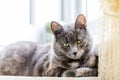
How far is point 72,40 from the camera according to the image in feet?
3.97

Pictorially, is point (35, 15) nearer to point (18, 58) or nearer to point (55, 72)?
point (18, 58)

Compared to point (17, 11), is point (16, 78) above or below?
below

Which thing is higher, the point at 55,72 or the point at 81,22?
the point at 81,22

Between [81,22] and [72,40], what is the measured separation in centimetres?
10

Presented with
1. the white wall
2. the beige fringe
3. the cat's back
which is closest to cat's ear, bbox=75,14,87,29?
the beige fringe

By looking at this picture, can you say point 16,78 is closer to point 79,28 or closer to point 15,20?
point 79,28

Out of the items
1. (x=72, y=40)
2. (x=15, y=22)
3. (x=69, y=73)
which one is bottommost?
(x=69, y=73)

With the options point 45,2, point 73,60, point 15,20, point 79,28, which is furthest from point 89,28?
point 15,20

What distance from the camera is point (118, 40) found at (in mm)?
1062

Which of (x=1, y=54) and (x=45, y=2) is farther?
(x=45, y=2)

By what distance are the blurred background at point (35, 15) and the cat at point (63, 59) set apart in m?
0.21

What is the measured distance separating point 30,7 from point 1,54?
41 centimetres

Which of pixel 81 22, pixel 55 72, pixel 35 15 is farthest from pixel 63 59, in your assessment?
pixel 35 15

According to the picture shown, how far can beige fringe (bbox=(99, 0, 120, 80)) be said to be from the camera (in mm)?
1067
